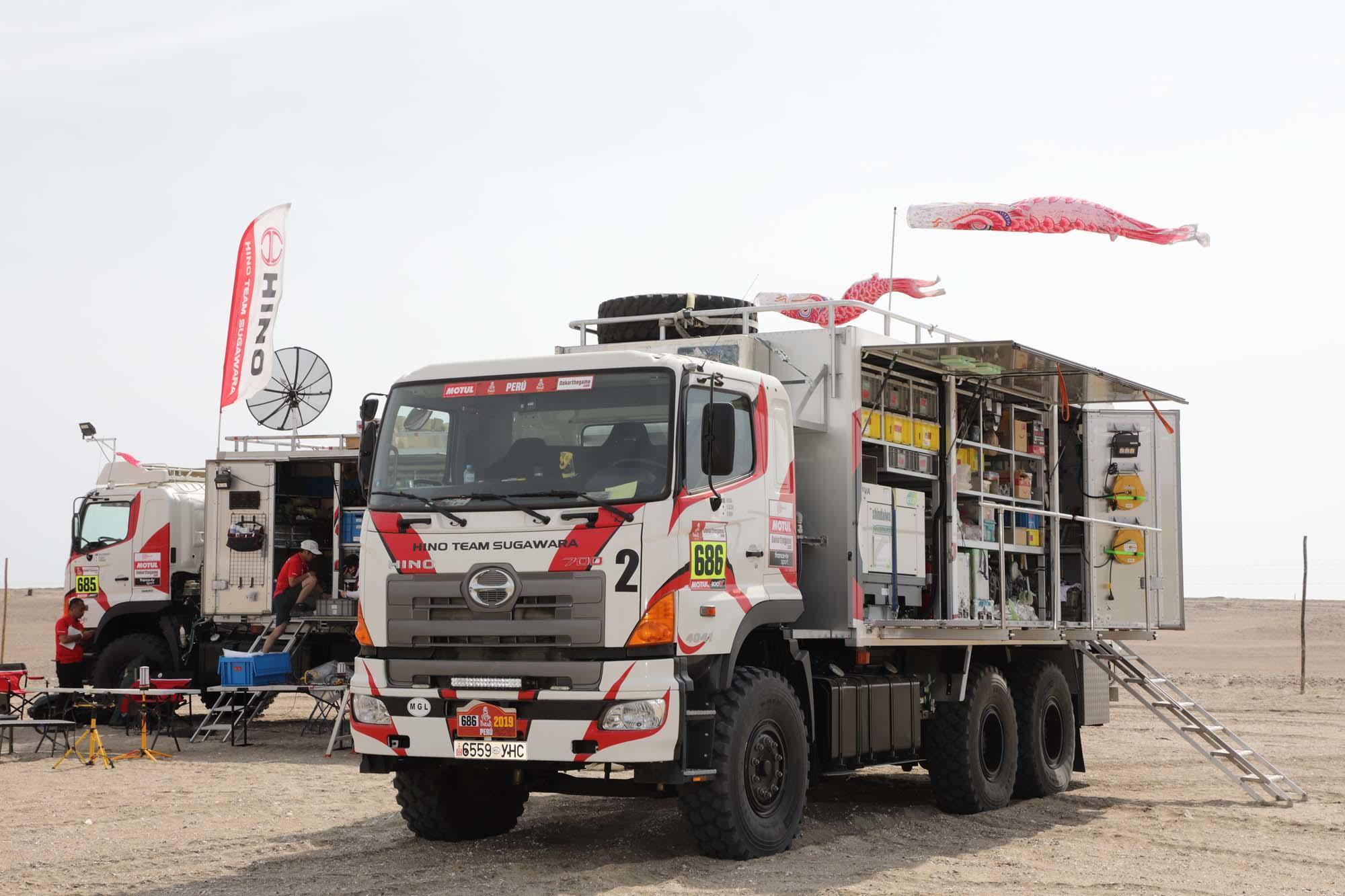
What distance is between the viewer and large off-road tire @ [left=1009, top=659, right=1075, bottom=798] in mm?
13227

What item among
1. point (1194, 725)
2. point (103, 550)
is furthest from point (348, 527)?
point (1194, 725)

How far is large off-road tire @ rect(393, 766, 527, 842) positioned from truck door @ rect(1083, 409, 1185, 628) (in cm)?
659

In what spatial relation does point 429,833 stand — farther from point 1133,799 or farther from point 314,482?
point 314,482

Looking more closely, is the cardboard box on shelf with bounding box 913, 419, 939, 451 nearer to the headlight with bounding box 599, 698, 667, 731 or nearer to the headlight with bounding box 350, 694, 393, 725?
the headlight with bounding box 599, 698, 667, 731

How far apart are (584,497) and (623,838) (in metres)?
2.77

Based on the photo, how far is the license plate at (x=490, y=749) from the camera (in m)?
8.89

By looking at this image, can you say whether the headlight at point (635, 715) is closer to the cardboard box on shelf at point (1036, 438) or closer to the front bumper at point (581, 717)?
the front bumper at point (581, 717)

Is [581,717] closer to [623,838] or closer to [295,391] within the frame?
[623,838]

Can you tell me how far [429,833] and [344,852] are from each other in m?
0.56

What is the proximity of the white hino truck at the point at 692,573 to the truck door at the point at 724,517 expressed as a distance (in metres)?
0.02

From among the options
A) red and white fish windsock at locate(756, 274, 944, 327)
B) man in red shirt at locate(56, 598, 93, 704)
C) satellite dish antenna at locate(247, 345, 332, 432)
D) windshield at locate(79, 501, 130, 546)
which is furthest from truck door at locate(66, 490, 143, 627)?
red and white fish windsock at locate(756, 274, 944, 327)

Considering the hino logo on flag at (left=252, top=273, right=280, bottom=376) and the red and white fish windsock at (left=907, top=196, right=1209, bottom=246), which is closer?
the red and white fish windsock at (left=907, top=196, right=1209, bottom=246)

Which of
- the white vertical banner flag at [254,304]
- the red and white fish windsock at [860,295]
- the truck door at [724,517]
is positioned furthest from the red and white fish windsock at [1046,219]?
the white vertical banner flag at [254,304]

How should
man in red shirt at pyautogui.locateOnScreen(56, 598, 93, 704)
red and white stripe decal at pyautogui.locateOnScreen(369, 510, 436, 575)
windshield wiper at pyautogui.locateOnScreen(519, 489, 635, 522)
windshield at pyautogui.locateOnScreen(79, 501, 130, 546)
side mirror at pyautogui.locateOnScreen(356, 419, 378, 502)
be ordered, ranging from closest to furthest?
windshield wiper at pyautogui.locateOnScreen(519, 489, 635, 522) < red and white stripe decal at pyautogui.locateOnScreen(369, 510, 436, 575) < side mirror at pyautogui.locateOnScreen(356, 419, 378, 502) < man in red shirt at pyautogui.locateOnScreen(56, 598, 93, 704) < windshield at pyautogui.locateOnScreen(79, 501, 130, 546)
